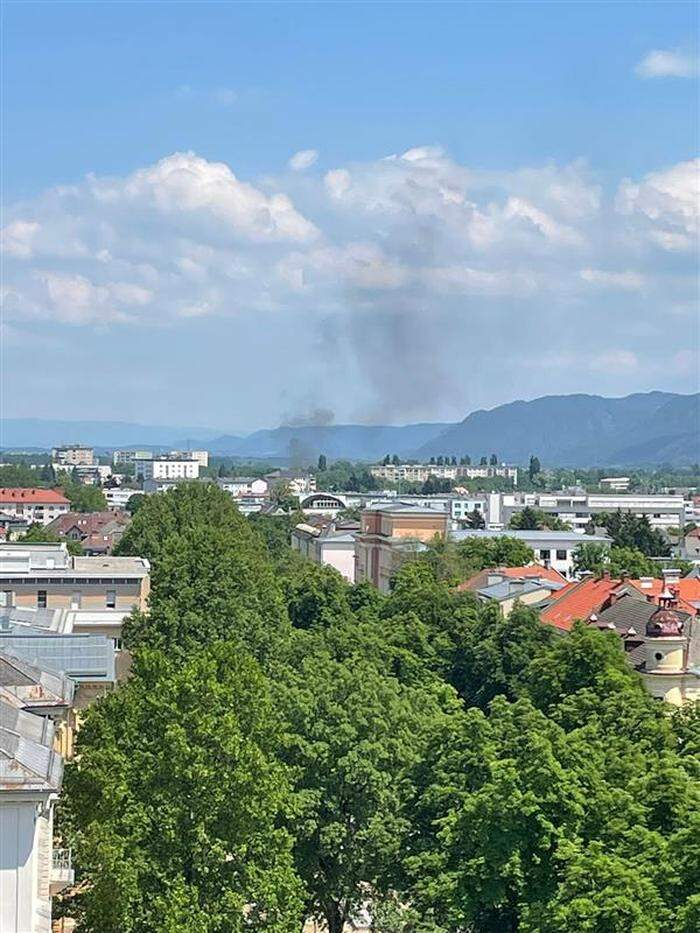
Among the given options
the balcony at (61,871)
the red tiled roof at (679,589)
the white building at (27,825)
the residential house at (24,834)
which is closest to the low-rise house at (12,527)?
the red tiled roof at (679,589)

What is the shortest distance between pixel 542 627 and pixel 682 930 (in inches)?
1565

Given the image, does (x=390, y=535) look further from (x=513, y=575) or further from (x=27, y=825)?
(x=27, y=825)

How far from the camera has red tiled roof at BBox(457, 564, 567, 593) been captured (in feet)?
314

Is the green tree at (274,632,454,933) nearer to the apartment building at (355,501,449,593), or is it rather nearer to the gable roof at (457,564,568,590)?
the gable roof at (457,564,568,590)

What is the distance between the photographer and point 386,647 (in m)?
64.2

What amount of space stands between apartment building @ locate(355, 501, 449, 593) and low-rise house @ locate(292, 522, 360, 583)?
9.59m

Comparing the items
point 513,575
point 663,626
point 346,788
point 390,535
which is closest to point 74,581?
point 663,626

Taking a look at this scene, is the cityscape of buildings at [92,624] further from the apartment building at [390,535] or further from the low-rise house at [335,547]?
the low-rise house at [335,547]

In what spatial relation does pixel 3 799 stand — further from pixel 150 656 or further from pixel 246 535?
pixel 246 535

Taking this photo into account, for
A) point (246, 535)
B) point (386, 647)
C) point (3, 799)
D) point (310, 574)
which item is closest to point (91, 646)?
point (386, 647)

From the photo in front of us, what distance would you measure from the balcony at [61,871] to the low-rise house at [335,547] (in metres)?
113

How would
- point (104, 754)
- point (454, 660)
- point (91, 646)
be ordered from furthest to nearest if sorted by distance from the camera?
point (454, 660) < point (91, 646) < point (104, 754)

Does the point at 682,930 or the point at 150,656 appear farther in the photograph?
the point at 150,656

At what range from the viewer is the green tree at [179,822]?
29.6m
